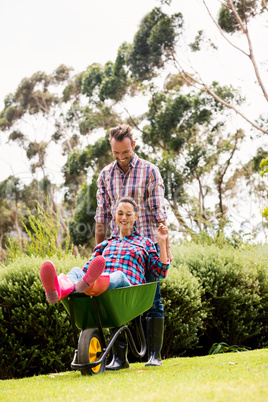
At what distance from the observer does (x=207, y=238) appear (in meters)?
7.88

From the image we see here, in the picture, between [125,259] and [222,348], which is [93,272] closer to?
[125,259]

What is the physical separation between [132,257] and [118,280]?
0.34 meters

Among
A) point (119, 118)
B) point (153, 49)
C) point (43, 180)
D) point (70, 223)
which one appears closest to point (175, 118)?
point (153, 49)

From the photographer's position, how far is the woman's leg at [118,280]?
2946mm

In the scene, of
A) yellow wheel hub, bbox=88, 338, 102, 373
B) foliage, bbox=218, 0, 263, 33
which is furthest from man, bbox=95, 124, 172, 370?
foliage, bbox=218, 0, 263, 33

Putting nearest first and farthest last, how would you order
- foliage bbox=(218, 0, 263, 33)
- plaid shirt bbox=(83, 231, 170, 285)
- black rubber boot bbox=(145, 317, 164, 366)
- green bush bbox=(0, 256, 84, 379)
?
plaid shirt bbox=(83, 231, 170, 285), black rubber boot bbox=(145, 317, 164, 366), green bush bbox=(0, 256, 84, 379), foliage bbox=(218, 0, 263, 33)

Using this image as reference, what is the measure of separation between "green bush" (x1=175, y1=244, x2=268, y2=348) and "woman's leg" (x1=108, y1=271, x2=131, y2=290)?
7.61ft

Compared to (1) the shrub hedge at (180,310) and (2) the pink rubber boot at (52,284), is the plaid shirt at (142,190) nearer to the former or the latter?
(2) the pink rubber boot at (52,284)

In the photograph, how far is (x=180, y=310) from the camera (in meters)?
4.89

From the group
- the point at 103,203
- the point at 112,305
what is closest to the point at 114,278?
the point at 112,305

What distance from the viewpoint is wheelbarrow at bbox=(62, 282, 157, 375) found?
287 cm

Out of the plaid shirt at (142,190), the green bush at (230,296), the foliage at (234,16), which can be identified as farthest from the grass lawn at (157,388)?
the foliage at (234,16)

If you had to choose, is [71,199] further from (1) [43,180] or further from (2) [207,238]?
(2) [207,238]

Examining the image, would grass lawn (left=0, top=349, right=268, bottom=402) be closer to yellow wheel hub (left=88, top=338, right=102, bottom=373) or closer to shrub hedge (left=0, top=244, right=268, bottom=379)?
yellow wheel hub (left=88, top=338, right=102, bottom=373)
